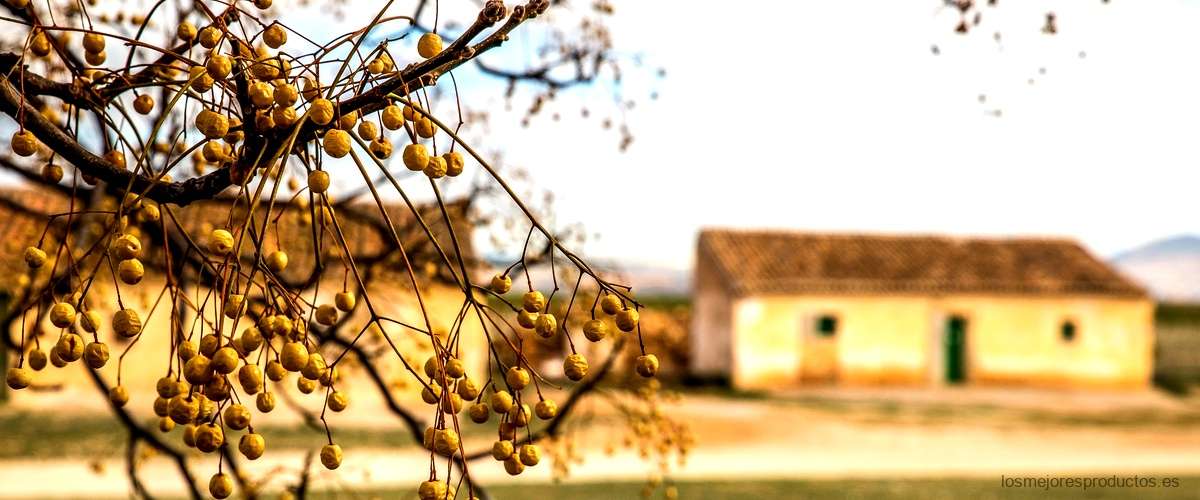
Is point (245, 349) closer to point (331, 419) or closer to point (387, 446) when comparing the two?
point (387, 446)

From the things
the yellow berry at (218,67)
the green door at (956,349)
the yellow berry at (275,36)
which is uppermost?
the yellow berry at (275,36)

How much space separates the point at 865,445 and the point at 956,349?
9195mm

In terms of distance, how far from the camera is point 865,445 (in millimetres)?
15883

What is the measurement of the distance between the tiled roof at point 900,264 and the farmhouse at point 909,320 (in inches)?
1.8

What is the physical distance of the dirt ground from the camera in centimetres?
1281

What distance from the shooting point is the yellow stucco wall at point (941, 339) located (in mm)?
23000

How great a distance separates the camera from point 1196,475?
13562 millimetres

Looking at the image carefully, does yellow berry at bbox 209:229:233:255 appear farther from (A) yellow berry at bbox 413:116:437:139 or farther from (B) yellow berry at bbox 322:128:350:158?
(A) yellow berry at bbox 413:116:437:139

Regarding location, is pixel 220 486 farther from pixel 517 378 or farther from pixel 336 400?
pixel 517 378

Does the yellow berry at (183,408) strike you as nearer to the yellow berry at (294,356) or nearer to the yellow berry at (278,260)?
the yellow berry at (294,356)

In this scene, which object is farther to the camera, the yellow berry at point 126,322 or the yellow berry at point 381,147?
the yellow berry at point 381,147

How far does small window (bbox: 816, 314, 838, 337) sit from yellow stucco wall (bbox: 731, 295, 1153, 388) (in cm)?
10

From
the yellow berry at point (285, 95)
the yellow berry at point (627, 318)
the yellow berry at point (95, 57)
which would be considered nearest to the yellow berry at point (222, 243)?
the yellow berry at point (285, 95)

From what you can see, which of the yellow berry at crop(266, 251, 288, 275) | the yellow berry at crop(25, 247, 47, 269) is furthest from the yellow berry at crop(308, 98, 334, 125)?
→ the yellow berry at crop(25, 247, 47, 269)
